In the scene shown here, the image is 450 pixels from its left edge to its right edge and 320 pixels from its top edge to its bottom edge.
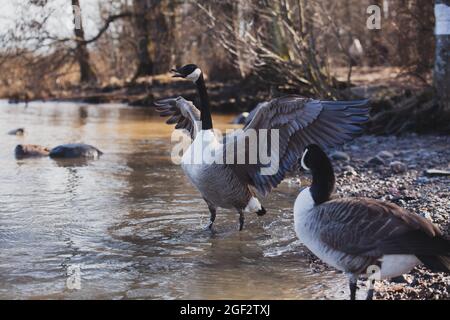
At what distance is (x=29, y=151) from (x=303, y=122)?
710 centimetres

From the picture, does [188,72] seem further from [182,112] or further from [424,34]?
[424,34]

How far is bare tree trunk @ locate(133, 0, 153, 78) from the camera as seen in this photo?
26.4 metres

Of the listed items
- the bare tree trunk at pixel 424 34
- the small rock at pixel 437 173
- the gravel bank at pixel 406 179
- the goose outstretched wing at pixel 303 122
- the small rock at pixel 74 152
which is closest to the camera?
the gravel bank at pixel 406 179

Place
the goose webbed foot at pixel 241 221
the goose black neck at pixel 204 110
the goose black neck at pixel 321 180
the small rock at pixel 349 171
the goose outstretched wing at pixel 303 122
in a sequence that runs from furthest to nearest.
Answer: the small rock at pixel 349 171, the goose webbed foot at pixel 241 221, the goose black neck at pixel 204 110, the goose outstretched wing at pixel 303 122, the goose black neck at pixel 321 180

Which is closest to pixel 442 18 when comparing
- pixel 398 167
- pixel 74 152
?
pixel 398 167

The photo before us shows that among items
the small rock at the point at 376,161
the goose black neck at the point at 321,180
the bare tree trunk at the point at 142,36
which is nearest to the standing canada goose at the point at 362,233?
the goose black neck at the point at 321,180

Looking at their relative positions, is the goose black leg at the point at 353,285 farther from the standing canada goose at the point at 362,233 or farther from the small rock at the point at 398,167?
the small rock at the point at 398,167

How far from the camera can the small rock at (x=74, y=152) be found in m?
11.6

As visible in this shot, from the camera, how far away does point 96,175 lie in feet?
32.9

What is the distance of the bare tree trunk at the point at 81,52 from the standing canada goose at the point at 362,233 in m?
15.1
